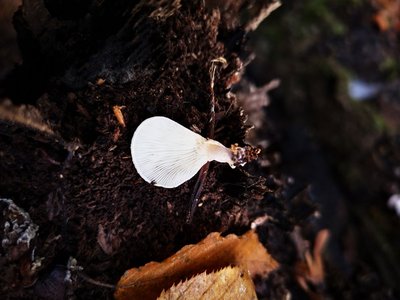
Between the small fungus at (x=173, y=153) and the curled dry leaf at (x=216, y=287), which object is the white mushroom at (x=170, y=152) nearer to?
the small fungus at (x=173, y=153)

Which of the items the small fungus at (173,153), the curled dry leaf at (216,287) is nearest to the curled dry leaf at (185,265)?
the curled dry leaf at (216,287)

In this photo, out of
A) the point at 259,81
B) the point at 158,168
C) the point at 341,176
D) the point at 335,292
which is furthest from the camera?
the point at 341,176

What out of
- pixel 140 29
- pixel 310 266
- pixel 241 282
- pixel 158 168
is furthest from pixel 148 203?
pixel 310 266

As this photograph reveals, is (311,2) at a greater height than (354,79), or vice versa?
(311,2)

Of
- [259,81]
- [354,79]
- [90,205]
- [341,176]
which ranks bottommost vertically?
[341,176]

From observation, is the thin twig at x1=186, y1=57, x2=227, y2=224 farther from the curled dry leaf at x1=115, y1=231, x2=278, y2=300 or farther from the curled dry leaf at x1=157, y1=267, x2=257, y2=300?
the curled dry leaf at x1=157, y1=267, x2=257, y2=300

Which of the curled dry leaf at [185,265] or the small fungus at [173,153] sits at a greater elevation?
the small fungus at [173,153]

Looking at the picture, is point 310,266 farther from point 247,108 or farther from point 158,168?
point 158,168

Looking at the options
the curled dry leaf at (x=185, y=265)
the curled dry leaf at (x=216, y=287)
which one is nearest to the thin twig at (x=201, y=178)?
the curled dry leaf at (x=185, y=265)

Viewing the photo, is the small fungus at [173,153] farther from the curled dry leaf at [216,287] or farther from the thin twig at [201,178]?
the curled dry leaf at [216,287]
